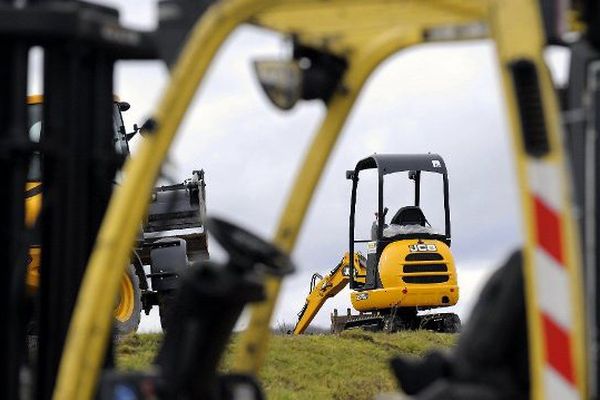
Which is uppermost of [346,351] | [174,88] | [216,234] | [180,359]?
[174,88]

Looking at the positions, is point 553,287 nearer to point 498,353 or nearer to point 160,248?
point 498,353

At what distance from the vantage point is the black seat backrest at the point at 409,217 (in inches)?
898

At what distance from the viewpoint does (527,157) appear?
368 cm

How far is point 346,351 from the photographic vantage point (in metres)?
16.0

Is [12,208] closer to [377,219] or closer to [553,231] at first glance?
[553,231]

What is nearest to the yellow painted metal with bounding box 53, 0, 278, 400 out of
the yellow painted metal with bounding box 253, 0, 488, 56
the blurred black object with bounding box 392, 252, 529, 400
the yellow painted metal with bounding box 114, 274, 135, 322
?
the yellow painted metal with bounding box 253, 0, 488, 56

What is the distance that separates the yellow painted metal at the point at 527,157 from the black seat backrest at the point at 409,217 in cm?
1903

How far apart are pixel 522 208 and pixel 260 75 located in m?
1.33

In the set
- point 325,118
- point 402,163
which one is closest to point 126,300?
point 402,163

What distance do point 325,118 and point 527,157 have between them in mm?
1644

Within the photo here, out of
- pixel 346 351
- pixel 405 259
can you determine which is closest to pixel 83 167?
pixel 346 351

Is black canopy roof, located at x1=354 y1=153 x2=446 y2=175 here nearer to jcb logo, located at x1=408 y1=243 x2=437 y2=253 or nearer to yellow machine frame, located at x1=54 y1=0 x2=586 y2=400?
jcb logo, located at x1=408 y1=243 x2=437 y2=253

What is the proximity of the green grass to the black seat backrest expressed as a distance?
5.49 metres

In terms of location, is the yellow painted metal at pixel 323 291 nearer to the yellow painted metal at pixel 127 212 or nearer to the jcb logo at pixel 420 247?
the jcb logo at pixel 420 247
